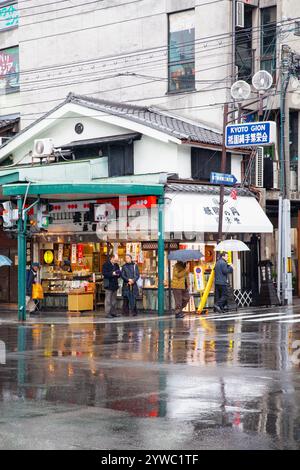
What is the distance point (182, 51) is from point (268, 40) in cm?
336

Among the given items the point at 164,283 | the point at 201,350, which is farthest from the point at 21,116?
the point at 201,350

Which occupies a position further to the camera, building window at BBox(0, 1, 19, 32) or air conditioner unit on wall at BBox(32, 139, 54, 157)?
building window at BBox(0, 1, 19, 32)

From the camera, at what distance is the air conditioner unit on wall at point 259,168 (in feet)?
109

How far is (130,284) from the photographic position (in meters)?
28.3

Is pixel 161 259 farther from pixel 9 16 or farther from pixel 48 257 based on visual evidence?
pixel 9 16

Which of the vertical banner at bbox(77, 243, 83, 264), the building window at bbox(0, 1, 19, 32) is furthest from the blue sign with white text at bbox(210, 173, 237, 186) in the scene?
the building window at bbox(0, 1, 19, 32)

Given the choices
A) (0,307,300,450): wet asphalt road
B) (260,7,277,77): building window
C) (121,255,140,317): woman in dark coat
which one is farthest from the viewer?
(260,7,277,77): building window

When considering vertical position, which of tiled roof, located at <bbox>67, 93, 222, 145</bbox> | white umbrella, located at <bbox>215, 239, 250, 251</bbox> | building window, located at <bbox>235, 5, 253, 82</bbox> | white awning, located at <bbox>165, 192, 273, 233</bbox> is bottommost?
white umbrella, located at <bbox>215, 239, 250, 251</bbox>

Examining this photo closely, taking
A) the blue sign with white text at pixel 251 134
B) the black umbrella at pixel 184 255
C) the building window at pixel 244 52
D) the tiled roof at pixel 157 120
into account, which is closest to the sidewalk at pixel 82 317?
the black umbrella at pixel 184 255

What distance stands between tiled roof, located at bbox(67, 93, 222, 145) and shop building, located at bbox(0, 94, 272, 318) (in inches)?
2.0

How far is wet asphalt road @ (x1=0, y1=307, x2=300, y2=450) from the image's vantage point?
31.7 ft

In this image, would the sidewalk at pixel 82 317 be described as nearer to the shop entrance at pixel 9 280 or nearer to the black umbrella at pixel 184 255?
the black umbrella at pixel 184 255

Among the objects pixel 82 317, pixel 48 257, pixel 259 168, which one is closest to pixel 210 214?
pixel 259 168

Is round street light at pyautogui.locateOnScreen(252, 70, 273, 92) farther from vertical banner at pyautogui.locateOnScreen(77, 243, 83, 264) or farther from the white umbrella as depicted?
vertical banner at pyautogui.locateOnScreen(77, 243, 83, 264)
